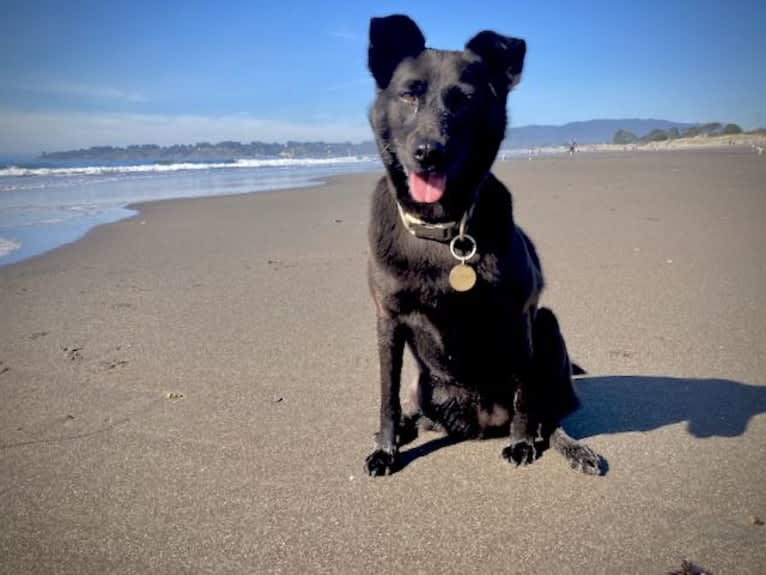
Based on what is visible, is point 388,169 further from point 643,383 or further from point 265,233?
point 265,233

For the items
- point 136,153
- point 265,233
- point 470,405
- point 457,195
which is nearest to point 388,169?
point 457,195

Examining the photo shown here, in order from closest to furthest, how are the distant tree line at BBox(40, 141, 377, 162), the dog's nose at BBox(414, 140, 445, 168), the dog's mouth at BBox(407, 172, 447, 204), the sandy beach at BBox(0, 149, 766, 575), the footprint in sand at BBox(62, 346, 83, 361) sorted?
the sandy beach at BBox(0, 149, 766, 575), the dog's nose at BBox(414, 140, 445, 168), the dog's mouth at BBox(407, 172, 447, 204), the footprint in sand at BBox(62, 346, 83, 361), the distant tree line at BBox(40, 141, 377, 162)

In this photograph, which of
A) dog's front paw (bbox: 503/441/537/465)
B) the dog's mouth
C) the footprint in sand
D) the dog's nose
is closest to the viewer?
the dog's nose

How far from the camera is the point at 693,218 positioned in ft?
24.8

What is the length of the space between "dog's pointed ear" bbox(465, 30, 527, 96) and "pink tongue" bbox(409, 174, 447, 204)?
0.58 m

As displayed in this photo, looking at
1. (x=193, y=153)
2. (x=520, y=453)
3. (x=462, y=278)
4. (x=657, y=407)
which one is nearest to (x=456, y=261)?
(x=462, y=278)

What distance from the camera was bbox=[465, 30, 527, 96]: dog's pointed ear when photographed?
2.38 m

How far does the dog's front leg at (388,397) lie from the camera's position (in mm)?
2270

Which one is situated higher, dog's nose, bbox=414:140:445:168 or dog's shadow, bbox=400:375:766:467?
dog's nose, bbox=414:140:445:168

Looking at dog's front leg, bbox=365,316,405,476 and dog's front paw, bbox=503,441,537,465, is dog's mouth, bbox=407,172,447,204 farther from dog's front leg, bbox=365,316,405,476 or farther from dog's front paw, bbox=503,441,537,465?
dog's front paw, bbox=503,441,537,465

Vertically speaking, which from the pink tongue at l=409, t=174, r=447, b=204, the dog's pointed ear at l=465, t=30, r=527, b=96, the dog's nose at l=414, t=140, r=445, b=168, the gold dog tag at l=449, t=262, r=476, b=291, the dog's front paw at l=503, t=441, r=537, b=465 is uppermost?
the dog's pointed ear at l=465, t=30, r=527, b=96

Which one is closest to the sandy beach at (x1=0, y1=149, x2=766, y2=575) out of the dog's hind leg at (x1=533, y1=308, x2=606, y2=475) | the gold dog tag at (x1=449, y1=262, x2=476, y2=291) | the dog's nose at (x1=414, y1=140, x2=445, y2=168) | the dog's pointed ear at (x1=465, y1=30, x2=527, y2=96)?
the dog's hind leg at (x1=533, y1=308, x2=606, y2=475)

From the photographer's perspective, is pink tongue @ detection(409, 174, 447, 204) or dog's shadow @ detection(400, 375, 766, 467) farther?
dog's shadow @ detection(400, 375, 766, 467)

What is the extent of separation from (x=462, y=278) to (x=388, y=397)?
0.69 metres
